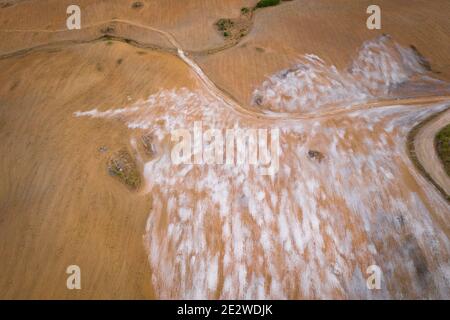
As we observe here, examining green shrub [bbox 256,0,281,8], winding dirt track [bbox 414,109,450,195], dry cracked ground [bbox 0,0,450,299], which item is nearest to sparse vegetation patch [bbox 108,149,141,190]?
dry cracked ground [bbox 0,0,450,299]

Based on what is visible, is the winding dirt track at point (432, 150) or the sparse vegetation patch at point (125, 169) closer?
the winding dirt track at point (432, 150)

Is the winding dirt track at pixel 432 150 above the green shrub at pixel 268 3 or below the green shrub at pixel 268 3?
below

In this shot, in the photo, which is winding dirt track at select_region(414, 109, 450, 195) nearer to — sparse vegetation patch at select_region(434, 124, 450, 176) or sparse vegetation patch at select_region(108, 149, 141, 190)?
sparse vegetation patch at select_region(434, 124, 450, 176)

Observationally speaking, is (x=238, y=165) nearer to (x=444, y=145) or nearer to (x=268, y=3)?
(x=444, y=145)

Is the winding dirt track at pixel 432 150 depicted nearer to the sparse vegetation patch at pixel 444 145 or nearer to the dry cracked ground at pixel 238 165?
the dry cracked ground at pixel 238 165

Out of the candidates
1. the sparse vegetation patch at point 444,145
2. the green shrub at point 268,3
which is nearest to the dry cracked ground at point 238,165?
the sparse vegetation patch at point 444,145

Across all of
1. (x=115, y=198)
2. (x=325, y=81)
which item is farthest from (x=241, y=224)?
(x=325, y=81)
